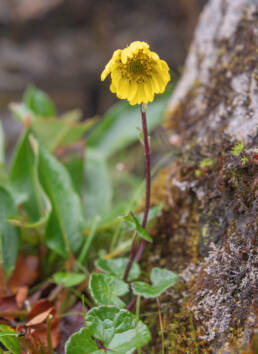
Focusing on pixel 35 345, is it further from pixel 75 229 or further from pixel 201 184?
pixel 201 184

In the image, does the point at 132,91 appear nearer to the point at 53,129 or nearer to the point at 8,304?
the point at 8,304

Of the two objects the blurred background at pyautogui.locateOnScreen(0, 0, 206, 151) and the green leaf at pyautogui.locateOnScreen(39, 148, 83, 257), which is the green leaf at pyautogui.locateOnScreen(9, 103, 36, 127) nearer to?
the green leaf at pyautogui.locateOnScreen(39, 148, 83, 257)

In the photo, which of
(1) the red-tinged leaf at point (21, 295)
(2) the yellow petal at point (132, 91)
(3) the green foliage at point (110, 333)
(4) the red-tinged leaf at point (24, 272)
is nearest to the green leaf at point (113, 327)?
(3) the green foliage at point (110, 333)

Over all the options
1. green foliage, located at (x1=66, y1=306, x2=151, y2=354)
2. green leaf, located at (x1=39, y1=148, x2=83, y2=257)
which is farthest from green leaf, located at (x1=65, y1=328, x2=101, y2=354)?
green leaf, located at (x1=39, y1=148, x2=83, y2=257)

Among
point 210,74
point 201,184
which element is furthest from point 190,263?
point 210,74

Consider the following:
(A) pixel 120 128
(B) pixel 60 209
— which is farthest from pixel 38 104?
(B) pixel 60 209

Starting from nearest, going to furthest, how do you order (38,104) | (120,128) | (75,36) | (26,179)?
(26,179) < (38,104) < (120,128) < (75,36)
